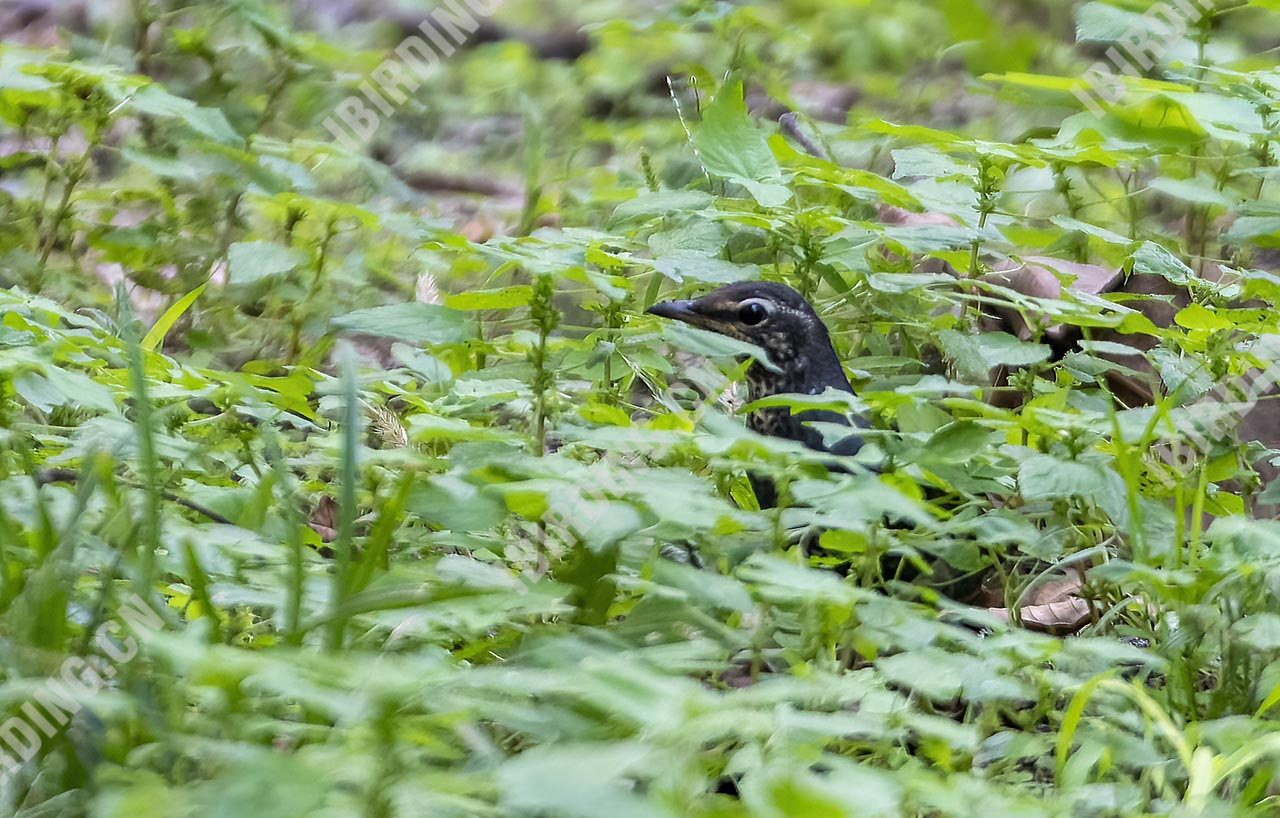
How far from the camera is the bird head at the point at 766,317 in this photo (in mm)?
3373

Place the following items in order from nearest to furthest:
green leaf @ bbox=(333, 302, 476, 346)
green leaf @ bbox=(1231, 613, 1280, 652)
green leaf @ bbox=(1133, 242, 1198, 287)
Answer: green leaf @ bbox=(1231, 613, 1280, 652), green leaf @ bbox=(333, 302, 476, 346), green leaf @ bbox=(1133, 242, 1198, 287)

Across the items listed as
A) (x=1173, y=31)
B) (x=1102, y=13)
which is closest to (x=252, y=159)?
(x=1102, y=13)

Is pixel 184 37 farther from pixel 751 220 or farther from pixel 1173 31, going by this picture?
pixel 1173 31

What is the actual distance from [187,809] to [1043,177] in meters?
3.84

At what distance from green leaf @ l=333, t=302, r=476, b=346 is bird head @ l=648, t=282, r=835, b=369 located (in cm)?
117

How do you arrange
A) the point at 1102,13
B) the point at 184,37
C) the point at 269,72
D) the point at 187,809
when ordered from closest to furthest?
the point at 187,809
the point at 1102,13
the point at 184,37
the point at 269,72

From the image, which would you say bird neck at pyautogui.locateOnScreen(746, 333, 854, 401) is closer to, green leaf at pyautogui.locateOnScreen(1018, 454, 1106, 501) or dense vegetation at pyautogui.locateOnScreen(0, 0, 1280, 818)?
dense vegetation at pyautogui.locateOnScreen(0, 0, 1280, 818)

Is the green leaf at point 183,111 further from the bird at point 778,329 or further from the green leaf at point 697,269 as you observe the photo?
the green leaf at point 697,269

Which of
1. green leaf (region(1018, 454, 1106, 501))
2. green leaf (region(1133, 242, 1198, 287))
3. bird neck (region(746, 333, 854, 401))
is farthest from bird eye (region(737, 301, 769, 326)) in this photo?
green leaf (region(1018, 454, 1106, 501))

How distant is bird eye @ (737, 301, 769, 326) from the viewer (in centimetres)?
338

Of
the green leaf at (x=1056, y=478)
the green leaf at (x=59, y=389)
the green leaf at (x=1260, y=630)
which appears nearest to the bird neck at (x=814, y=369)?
the green leaf at (x=1056, y=478)

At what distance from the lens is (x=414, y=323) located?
87.7 inches

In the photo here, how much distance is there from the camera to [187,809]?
1128 millimetres

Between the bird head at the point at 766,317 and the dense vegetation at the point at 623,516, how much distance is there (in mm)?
156
